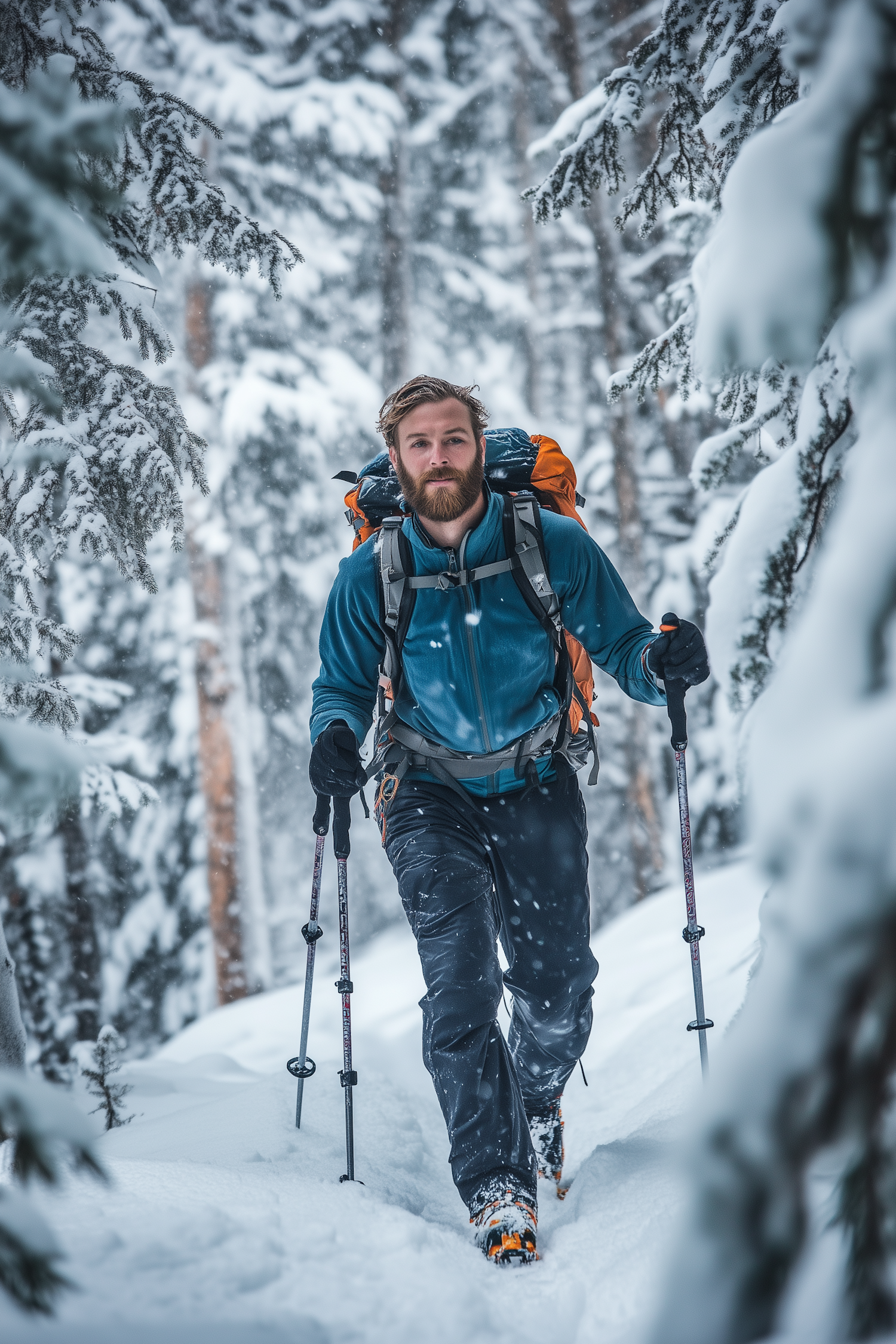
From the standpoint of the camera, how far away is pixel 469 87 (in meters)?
14.0

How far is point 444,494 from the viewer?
3.78m

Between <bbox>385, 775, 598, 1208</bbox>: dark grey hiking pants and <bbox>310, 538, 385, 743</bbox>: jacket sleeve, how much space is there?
0.43m

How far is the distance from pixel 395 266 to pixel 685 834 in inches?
413

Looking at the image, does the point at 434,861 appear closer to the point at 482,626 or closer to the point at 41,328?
the point at 482,626

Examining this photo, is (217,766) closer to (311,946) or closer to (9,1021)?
(9,1021)

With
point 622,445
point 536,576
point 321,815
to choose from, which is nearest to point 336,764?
point 321,815

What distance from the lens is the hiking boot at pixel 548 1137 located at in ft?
12.5

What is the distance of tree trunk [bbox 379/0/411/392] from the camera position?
12086mm

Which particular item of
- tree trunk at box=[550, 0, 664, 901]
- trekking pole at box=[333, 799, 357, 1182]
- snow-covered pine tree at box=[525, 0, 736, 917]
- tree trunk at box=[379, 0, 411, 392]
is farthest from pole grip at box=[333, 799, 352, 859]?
tree trunk at box=[379, 0, 411, 392]

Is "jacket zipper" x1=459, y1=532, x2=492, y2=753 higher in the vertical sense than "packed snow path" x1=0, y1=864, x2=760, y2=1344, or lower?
higher

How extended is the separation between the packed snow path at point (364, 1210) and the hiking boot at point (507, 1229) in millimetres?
58

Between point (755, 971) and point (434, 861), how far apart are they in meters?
1.23

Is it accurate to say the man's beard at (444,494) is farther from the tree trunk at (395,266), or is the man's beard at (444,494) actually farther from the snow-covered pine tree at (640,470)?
the tree trunk at (395,266)

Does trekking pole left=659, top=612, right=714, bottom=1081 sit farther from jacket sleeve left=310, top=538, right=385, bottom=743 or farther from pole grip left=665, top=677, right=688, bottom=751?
jacket sleeve left=310, top=538, right=385, bottom=743
